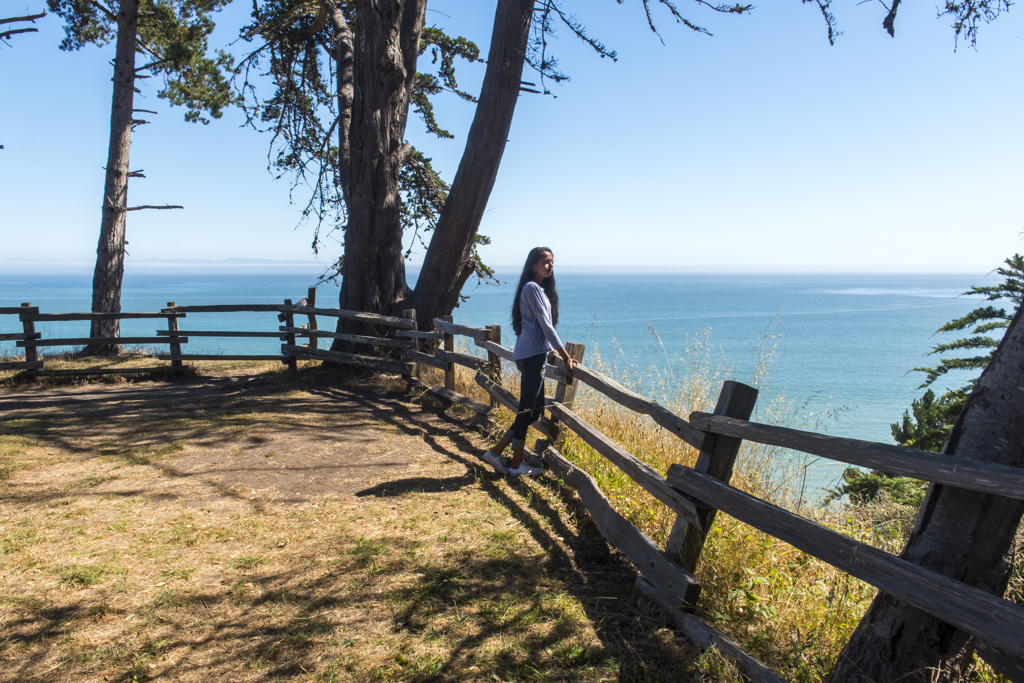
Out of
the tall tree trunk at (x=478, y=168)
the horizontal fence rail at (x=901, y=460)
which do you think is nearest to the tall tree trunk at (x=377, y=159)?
the tall tree trunk at (x=478, y=168)


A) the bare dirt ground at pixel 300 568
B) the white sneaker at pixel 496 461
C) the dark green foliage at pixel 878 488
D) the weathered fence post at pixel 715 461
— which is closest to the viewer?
the bare dirt ground at pixel 300 568

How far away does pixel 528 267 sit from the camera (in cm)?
565

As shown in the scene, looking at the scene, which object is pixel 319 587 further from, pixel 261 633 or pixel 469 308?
pixel 469 308

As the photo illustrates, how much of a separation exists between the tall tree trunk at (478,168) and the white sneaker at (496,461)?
4.72 meters

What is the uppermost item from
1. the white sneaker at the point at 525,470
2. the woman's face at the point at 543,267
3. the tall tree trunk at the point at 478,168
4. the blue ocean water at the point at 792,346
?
the tall tree trunk at the point at 478,168

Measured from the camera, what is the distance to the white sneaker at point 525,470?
5945 mm

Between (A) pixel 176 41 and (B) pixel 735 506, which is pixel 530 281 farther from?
(A) pixel 176 41

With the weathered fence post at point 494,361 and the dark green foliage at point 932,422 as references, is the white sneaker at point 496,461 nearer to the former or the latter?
the weathered fence post at point 494,361

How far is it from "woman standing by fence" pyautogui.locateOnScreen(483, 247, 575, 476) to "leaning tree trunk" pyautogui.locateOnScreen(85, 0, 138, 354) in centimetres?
1232

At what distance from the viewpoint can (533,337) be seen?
5570 mm

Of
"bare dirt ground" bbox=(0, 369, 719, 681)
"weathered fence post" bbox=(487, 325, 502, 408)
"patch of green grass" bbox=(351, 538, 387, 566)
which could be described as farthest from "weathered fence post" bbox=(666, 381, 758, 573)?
"weathered fence post" bbox=(487, 325, 502, 408)

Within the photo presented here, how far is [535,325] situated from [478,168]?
5.03 meters

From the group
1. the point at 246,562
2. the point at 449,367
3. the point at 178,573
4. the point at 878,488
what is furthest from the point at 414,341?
the point at 878,488

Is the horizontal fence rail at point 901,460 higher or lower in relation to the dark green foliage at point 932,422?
higher
